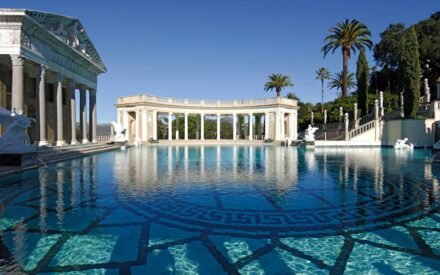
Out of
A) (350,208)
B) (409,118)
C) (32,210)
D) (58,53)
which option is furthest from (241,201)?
(409,118)

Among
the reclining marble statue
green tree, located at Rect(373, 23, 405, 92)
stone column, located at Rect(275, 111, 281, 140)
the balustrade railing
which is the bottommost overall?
the reclining marble statue

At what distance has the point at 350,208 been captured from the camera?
7.27 m

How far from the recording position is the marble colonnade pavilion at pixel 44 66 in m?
19.2

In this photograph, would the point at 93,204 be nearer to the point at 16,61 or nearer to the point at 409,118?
the point at 16,61

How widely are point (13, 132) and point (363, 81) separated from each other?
42.5m

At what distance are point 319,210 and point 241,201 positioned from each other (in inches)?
79.3

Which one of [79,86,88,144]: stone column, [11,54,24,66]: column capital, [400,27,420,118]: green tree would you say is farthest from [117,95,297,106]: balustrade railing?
[11,54,24,66]: column capital

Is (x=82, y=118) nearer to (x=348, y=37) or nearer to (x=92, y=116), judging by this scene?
(x=92, y=116)

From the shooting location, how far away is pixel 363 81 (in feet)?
143

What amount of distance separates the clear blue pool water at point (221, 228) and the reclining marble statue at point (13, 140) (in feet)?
15.8

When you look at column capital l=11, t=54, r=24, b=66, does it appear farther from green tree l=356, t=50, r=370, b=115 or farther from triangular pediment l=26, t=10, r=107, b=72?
green tree l=356, t=50, r=370, b=115

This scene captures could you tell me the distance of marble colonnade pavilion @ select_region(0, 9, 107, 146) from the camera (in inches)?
755

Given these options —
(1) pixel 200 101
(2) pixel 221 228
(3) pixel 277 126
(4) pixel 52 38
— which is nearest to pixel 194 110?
(1) pixel 200 101

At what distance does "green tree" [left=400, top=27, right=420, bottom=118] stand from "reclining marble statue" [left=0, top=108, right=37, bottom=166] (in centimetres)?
3608
